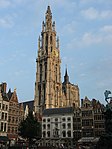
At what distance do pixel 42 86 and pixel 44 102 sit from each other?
9.21m

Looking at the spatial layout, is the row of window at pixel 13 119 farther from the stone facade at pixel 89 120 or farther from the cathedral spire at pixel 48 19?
the cathedral spire at pixel 48 19

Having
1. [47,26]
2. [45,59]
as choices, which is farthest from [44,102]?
[47,26]

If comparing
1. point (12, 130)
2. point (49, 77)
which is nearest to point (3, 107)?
point (12, 130)

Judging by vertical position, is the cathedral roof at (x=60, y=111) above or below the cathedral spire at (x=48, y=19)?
below

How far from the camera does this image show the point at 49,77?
120562mm

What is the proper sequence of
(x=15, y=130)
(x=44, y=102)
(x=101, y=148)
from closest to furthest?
(x=101, y=148) → (x=15, y=130) → (x=44, y=102)

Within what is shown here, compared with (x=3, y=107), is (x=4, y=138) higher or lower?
lower

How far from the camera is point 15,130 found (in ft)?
228

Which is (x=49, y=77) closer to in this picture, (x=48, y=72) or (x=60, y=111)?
(x=48, y=72)

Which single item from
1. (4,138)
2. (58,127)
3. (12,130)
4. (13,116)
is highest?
(13,116)

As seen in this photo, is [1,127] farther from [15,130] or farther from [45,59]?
[45,59]

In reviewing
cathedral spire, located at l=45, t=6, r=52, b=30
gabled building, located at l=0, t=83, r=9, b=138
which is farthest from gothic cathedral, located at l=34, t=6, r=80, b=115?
gabled building, located at l=0, t=83, r=9, b=138

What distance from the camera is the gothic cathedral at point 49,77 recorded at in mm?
116000

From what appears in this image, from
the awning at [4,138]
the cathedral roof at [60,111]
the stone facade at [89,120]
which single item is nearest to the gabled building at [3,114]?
the awning at [4,138]
